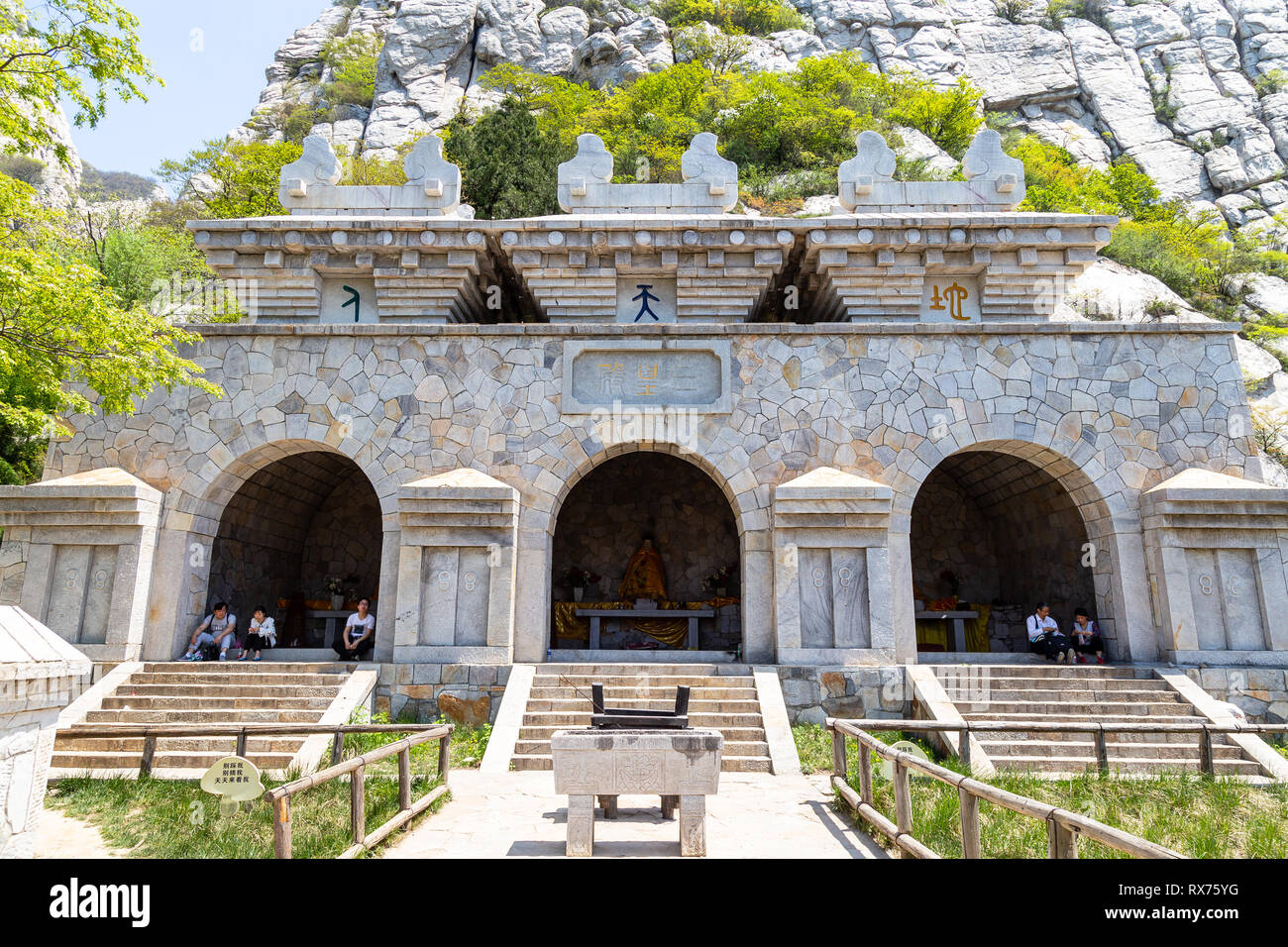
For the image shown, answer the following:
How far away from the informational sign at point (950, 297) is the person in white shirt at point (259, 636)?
11197 millimetres

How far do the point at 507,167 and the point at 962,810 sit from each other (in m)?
21.8

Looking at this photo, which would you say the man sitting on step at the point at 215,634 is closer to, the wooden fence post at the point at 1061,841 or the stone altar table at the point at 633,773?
the stone altar table at the point at 633,773

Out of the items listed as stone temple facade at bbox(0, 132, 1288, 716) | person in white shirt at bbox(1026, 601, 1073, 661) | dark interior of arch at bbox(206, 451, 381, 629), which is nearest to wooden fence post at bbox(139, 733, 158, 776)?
stone temple facade at bbox(0, 132, 1288, 716)

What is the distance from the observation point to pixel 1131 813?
6.64 meters

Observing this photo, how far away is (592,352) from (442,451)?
261cm

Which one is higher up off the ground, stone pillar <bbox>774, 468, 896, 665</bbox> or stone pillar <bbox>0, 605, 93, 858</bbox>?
Result: stone pillar <bbox>774, 468, 896, 665</bbox>

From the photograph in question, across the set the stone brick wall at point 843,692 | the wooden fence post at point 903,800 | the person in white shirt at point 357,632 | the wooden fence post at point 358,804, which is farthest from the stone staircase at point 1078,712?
the person in white shirt at point 357,632

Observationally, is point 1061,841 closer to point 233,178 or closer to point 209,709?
point 209,709

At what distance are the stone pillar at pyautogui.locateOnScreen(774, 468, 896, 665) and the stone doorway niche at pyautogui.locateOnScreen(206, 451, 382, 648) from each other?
6.39m

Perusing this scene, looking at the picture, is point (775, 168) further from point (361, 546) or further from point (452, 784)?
point (452, 784)

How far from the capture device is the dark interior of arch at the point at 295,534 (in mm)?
12648

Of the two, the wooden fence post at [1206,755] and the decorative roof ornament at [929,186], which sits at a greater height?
the decorative roof ornament at [929,186]

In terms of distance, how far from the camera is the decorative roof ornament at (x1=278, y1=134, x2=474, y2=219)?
509 inches

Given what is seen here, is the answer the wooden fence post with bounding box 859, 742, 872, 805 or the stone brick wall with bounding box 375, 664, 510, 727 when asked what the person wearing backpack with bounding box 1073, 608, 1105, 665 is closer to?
the wooden fence post with bounding box 859, 742, 872, 805
